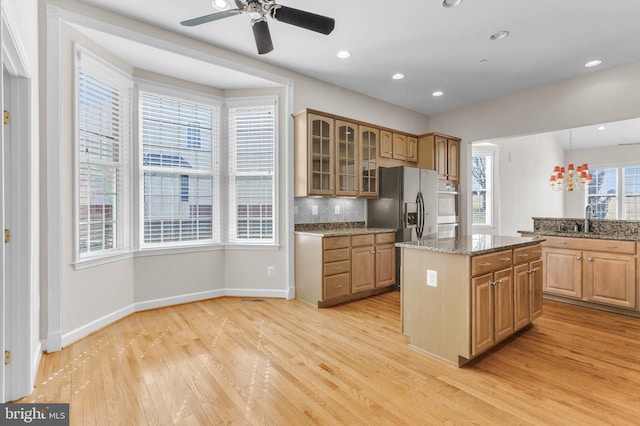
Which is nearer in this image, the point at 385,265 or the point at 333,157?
the point at 333,157

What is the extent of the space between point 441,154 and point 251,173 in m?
3.28

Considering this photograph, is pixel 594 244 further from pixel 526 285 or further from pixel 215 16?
pixel 215 16

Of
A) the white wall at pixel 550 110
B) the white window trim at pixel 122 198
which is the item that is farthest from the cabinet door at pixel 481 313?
the white window trim at pixel 122 198

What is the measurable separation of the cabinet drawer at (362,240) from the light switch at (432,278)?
1.54 meters

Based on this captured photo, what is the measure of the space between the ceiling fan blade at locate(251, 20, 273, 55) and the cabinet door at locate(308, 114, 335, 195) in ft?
5.03

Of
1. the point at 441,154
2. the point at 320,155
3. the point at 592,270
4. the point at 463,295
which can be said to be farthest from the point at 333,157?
the point at 592,270

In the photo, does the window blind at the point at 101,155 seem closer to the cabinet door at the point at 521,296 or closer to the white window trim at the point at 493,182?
the cabinet door at the point at 521,296

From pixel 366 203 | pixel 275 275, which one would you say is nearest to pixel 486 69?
pixel 366 203

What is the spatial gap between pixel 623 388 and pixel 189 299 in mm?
4154

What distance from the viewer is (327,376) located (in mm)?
2250

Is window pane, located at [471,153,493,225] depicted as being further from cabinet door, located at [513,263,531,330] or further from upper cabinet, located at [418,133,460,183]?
cabinet door, located at [513,263,531,330]

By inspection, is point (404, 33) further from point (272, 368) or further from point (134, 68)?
point (272, 368)

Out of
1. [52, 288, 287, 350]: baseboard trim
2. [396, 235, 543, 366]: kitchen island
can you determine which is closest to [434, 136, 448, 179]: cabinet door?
[396, 235, 543, 366]: kitchen island

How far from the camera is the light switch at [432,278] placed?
2529 millimetres
